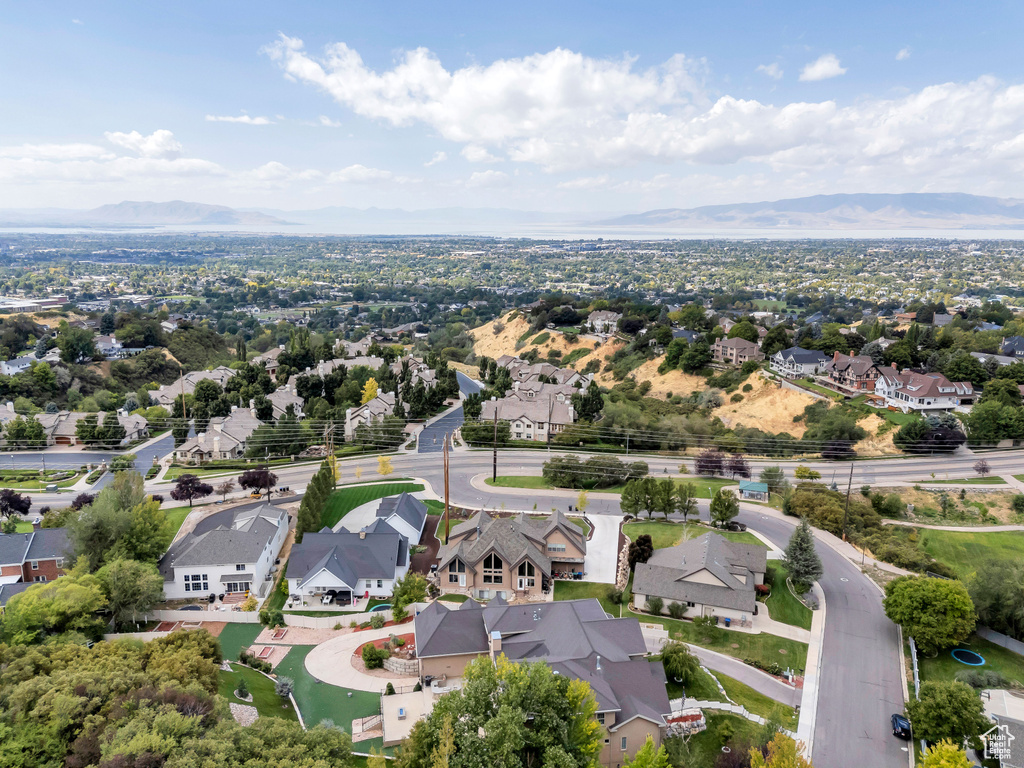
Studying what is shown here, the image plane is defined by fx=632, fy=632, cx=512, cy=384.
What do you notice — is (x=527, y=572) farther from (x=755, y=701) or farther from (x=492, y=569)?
(x=755, y=701)

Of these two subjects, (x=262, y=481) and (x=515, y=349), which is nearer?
(x=262, y=481)

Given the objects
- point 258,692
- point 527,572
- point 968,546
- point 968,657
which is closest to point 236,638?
point 258,692

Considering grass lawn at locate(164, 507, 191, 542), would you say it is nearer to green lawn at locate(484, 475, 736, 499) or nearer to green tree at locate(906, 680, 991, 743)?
green lawn at locate(484, 475, 736, 499)

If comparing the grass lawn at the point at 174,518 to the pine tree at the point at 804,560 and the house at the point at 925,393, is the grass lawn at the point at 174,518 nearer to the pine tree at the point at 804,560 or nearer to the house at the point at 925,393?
the pine tree at the point at 804,560

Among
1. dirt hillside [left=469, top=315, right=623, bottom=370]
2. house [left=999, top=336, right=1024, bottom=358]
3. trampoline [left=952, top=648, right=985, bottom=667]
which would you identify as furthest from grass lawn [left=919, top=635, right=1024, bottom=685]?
dirt hillside [left=469, top=315, right=623, bottom=370]

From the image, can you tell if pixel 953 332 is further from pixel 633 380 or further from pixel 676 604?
pixel 676 604

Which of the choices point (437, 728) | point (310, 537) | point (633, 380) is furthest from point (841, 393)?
point (437, 728)

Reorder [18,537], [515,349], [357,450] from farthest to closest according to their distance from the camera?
[515,349]
[357,450]
[18,537]
